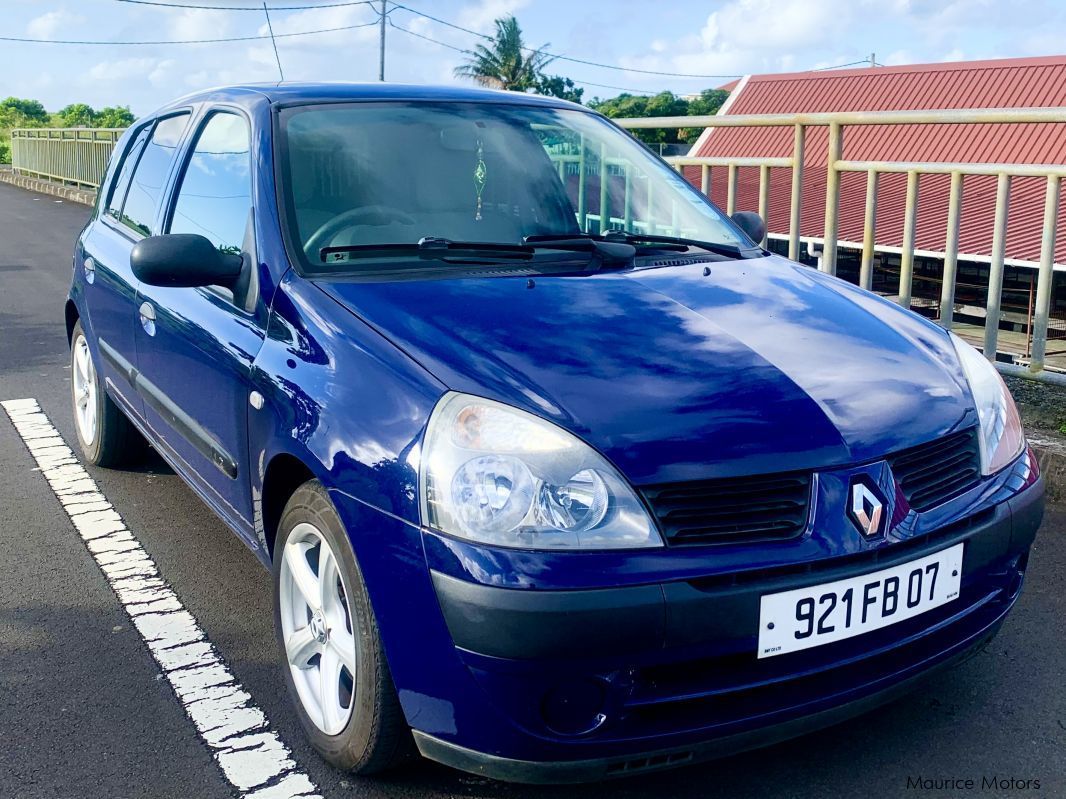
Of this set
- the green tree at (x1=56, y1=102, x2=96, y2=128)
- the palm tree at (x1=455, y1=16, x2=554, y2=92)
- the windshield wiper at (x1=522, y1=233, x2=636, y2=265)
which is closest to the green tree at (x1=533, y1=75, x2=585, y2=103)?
the palm tree at (x1=455, y1=16, x2=554, y2=92)

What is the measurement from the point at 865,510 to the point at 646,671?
54 cm

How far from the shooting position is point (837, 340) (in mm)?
2732

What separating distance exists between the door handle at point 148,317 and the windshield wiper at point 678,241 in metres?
1.51

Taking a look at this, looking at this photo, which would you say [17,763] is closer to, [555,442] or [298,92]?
[555,442]

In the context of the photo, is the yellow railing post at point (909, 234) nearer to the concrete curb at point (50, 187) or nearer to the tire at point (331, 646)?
the tire at point (331, 646)

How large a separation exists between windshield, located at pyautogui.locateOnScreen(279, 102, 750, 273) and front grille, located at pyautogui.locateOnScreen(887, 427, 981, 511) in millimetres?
1259

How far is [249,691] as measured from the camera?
2.96 metres

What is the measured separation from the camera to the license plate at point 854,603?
2.14 m

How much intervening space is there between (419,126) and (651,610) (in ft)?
6.27

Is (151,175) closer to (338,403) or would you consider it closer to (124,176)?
(124,176)

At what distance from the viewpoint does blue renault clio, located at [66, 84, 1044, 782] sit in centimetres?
211

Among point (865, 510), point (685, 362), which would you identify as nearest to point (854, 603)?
point (865, 510)

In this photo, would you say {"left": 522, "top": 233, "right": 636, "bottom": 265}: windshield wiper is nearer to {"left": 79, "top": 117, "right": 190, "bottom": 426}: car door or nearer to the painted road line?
the painted road line

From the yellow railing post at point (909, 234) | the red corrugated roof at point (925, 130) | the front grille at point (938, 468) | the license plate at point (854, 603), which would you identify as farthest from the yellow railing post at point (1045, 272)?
the red corrugated roof at point (925, 130)
